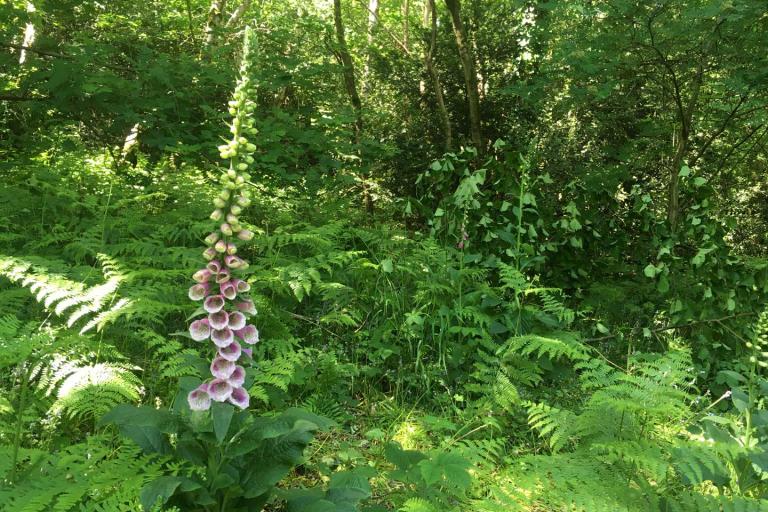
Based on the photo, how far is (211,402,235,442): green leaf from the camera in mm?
1660

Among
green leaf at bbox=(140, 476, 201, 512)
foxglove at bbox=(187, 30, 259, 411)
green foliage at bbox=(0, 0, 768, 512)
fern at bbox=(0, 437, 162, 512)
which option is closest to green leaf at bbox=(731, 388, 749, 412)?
green foliage at bbox=(0, 0, 768, 512)

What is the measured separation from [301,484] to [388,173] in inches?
291

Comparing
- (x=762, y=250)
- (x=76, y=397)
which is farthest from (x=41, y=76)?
(x=762, y=250)

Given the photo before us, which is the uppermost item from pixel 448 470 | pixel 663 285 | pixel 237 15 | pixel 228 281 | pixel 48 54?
pixel 237 15

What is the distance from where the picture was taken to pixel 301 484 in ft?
8.08

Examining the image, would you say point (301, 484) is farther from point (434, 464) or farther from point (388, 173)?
point (388, 173)

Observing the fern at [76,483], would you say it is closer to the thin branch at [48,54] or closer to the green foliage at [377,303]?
the green foliage at [377,303]

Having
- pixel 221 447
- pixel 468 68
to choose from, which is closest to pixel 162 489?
pixel 221 447

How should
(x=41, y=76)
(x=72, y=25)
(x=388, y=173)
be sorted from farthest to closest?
(x=388, y=173), (x=72, y=25), (x=41, y=76)

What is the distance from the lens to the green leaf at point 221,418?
1.66 m

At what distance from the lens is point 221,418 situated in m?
1.69

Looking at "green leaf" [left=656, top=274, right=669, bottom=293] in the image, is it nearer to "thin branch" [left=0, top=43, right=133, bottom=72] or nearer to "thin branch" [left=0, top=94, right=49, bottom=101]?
"thin branch" [left=0, top=43, right=133, bottom=72]

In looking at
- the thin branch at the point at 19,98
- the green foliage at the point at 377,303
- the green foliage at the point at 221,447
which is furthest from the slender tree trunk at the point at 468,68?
the green foliage at the point at 221,447

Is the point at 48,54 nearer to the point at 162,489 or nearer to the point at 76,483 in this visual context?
the point at 76,483
